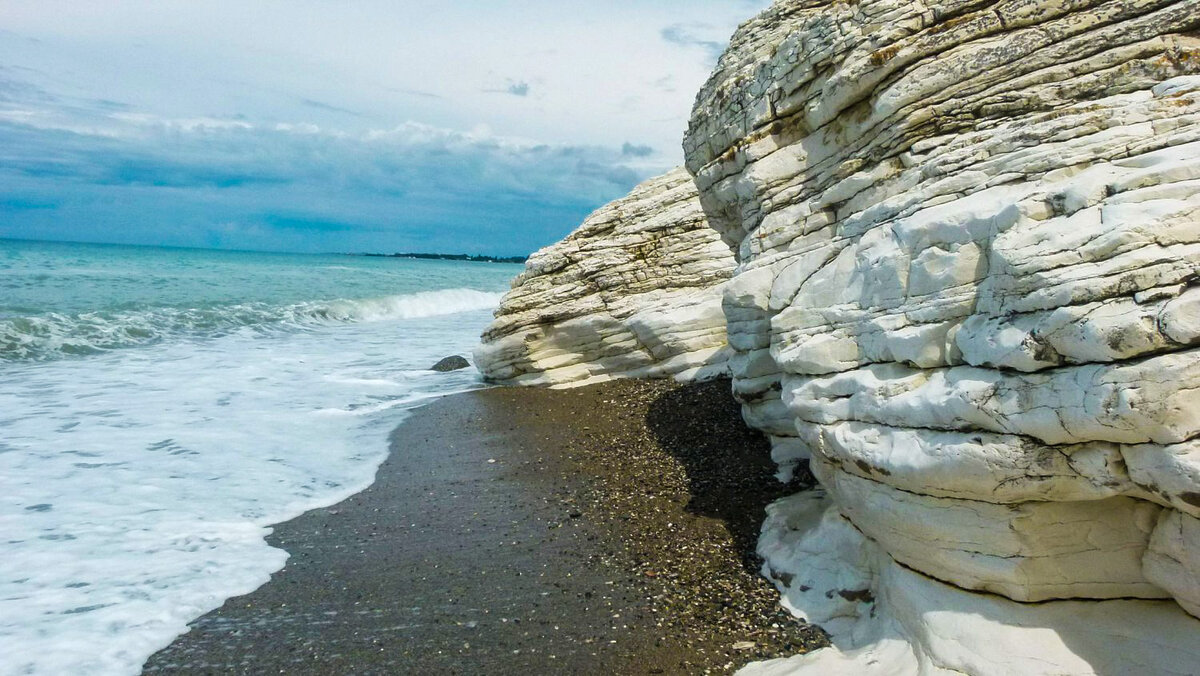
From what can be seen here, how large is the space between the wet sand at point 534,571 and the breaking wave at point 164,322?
60.3 feet

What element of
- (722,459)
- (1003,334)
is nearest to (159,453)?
(722,459)

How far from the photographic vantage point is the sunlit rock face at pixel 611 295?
18031 mm

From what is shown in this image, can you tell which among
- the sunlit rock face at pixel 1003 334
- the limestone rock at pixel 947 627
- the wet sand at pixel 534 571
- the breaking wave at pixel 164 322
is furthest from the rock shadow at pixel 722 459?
the breaking wave at pixel 164 322

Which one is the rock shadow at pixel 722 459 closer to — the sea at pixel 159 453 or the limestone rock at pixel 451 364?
the sea at pixel 159 453

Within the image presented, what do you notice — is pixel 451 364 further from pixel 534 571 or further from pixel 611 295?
pixel 534 571

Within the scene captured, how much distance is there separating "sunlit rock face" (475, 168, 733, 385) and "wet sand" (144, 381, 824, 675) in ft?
15.0

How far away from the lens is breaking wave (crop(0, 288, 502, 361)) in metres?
25.2

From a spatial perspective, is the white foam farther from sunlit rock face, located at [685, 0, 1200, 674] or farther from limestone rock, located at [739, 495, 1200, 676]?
sunlit rock face, located at [685, 0, 1200, 674]

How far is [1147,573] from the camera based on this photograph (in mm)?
5344

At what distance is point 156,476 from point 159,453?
1.40 metres

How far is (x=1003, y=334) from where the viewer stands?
5.54 m

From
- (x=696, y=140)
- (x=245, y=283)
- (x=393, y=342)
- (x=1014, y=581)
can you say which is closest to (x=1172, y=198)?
(x=1014, y=581)

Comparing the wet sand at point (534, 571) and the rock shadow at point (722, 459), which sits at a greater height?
the rock shadow at point (722, 459)

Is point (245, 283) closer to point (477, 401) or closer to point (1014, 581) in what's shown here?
point (477, 401)
